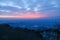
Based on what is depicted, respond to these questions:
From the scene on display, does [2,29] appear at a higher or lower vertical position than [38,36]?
higher

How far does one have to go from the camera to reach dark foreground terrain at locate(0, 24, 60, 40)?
9.50 feet

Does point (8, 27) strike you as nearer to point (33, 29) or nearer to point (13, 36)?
point (13, 36)

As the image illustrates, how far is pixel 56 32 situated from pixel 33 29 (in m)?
0.63

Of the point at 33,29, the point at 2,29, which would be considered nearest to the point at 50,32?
the point at 33,29

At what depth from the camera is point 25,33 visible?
2898 millimetres

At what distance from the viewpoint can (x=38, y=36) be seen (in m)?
2.97

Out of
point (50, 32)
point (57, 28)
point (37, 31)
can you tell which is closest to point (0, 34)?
point (37, 31)

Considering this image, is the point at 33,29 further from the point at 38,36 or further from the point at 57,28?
the point at 57,28

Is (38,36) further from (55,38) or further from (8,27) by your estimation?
(8,27)

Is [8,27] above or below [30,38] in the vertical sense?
A: above

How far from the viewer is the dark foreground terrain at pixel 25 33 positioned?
2.89 metres

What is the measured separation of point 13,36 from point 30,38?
1.50 feet

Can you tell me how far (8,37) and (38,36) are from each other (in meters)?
0.80

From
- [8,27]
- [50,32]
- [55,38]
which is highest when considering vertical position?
[8,27]
